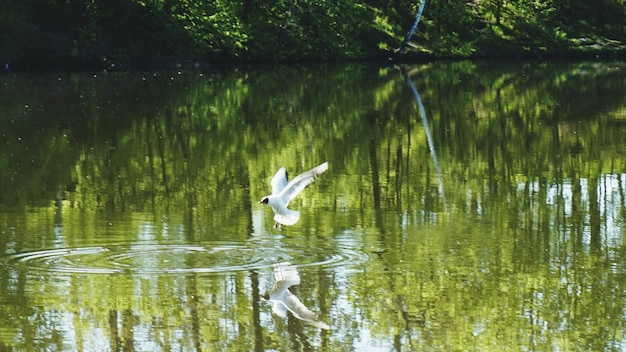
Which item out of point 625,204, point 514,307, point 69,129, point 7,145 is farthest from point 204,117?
point 514,307

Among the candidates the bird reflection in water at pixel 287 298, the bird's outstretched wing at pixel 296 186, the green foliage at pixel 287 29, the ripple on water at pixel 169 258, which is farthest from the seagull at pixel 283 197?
the green foliage at pixel 287 29

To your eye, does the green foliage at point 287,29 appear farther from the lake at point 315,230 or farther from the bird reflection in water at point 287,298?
the bird reflection in water at point 287,298

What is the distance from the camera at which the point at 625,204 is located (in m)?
16.6

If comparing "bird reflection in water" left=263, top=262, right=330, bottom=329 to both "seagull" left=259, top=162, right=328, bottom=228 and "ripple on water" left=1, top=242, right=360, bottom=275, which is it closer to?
"ripple on water" left=1, top=242, right=360, bottom=275

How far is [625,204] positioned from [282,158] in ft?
21.5

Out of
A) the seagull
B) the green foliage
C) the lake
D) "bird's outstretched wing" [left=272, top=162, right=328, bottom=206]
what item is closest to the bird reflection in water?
the lake

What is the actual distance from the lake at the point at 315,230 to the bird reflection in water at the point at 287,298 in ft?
0.11

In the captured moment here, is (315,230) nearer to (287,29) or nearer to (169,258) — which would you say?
(169,258)

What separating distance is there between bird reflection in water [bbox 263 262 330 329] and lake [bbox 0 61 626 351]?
33 millimetres

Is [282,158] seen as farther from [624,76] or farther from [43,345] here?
[624,76]

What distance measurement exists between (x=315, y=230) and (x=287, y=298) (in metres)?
3.36

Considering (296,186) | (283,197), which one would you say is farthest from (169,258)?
(296,186)

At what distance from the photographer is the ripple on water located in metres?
12.3

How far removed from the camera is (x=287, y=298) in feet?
36.4
